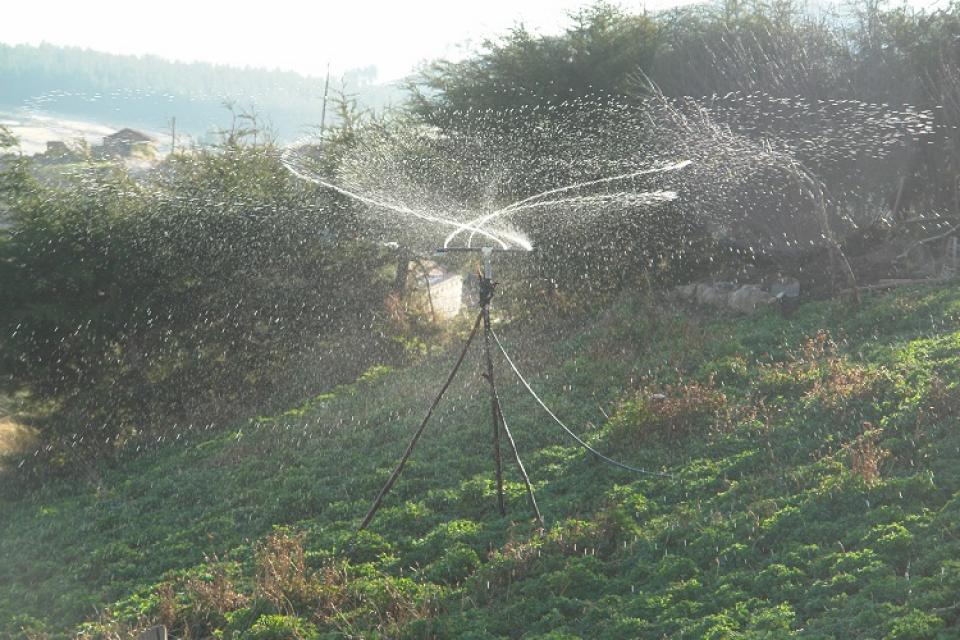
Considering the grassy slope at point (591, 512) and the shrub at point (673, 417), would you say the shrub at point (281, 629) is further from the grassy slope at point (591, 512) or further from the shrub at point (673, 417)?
the shrub at point (673, 417)

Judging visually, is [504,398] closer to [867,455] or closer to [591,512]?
[591,512]

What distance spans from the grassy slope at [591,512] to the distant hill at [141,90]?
108012mm

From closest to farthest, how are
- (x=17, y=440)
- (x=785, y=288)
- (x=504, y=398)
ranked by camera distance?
(x=504, y=398) → (x=785, y=288) → (x=17, y=440)

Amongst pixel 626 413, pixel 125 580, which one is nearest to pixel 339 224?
pixel 626 413

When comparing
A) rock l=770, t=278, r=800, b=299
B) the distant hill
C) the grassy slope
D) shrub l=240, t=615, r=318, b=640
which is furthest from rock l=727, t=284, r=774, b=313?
the distant hill

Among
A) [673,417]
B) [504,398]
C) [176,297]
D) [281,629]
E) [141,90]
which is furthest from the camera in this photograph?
[141,90]

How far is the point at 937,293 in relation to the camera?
12.4m

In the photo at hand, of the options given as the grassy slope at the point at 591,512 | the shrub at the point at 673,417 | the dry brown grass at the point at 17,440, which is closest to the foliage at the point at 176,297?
the dry brown grass at the point at 17,440

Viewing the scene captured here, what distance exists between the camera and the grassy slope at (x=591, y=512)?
21.5 feet

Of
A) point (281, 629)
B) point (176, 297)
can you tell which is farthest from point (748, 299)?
point (281, 629)

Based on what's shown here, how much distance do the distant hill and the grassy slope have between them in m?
108

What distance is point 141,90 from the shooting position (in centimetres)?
13325

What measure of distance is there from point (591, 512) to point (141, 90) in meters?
137

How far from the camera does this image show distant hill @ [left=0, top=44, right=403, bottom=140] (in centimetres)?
12394
